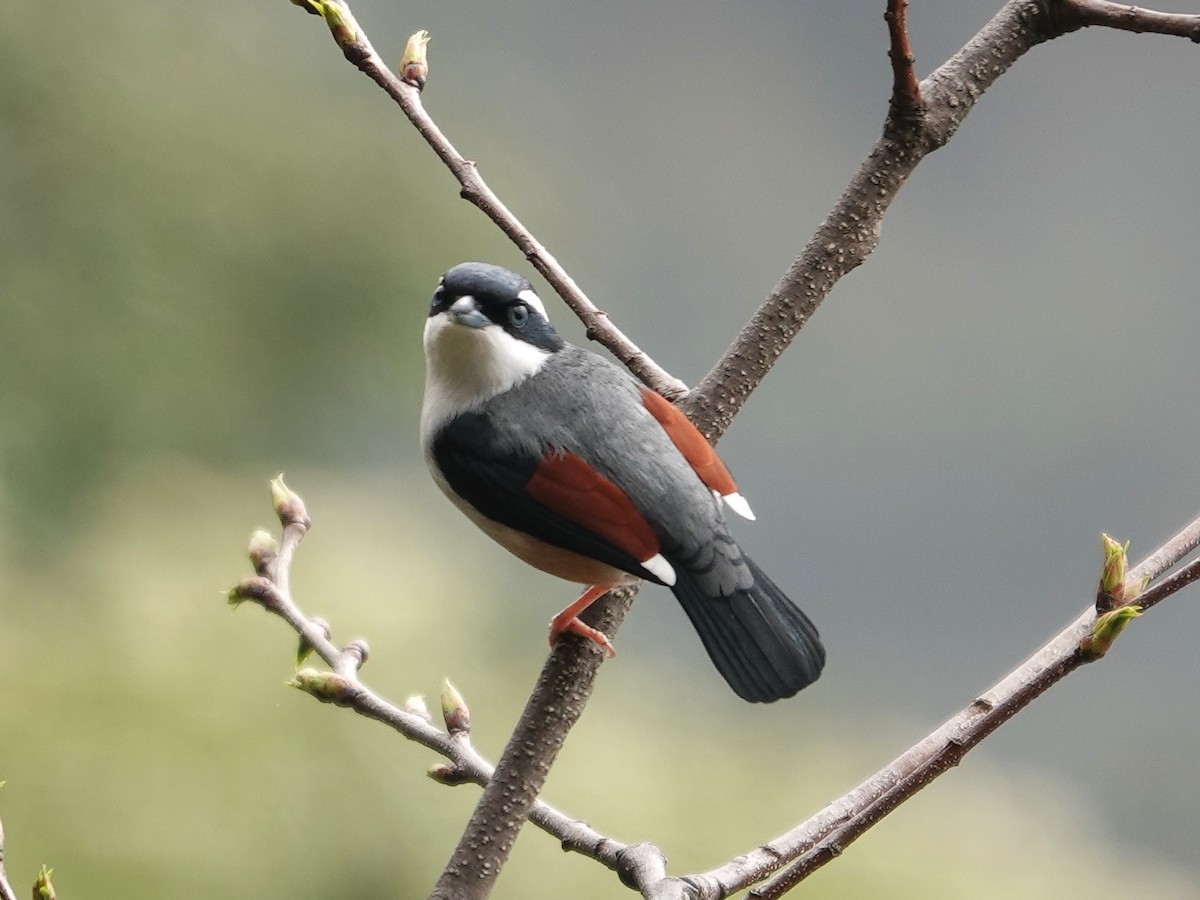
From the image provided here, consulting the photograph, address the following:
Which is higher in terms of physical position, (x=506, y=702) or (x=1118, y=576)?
(x=506, y=702)

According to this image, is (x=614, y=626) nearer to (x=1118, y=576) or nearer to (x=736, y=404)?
(x=736, y=404)

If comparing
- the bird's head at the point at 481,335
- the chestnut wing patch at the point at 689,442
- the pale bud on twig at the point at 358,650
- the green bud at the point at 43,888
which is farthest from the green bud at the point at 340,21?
the green bud at the point at 43,888

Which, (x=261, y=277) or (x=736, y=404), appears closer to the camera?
(x=736, y=404)

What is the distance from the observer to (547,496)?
0.88 metres

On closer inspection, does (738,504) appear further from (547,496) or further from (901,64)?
(901,64)

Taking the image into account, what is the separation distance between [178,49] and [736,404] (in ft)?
8.17

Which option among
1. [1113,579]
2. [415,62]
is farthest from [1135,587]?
[415,62]

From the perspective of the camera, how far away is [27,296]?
2.84 meters

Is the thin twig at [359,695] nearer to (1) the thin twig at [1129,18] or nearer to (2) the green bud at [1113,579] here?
(2) the green bud at [1113,579]

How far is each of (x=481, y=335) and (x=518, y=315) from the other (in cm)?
3

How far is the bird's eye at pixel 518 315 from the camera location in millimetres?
917

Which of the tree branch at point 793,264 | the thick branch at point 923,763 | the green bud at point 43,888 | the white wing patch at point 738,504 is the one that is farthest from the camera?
the white wing patch at point 738,504

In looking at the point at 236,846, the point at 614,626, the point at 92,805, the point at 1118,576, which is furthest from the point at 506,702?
the point at 1118,576

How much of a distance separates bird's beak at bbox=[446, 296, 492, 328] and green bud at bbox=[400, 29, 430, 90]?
9.2 inches
